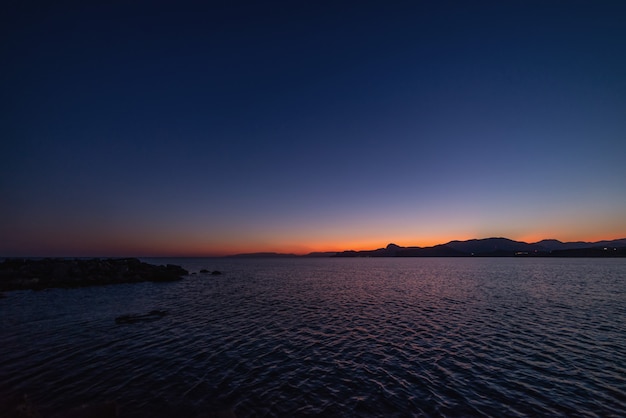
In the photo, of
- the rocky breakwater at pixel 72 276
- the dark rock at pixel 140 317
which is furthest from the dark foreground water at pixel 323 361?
the rocky breakwater at pixel 72 276

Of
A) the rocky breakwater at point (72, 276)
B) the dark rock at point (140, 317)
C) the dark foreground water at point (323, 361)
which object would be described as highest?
the rocky breakwater at point (72, 276)

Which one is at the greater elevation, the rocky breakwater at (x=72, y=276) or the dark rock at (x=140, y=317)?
the rocky breakwater at (x=72, y=276)

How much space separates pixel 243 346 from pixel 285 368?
5.34 m

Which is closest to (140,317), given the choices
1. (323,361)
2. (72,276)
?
(323,361)

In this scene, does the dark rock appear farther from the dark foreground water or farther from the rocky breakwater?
the rocky breakwater

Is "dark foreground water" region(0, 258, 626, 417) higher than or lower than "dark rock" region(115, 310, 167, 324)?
lower

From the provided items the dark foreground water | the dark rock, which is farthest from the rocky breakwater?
the dark rock

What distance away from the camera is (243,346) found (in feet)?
68.4

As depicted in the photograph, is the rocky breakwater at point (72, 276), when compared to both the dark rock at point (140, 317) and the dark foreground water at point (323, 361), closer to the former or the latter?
the dark foreground water at point (323, 361)

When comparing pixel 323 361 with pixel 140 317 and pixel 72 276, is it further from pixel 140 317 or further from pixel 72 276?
pixel 72 276

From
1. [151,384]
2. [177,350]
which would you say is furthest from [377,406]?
[177,350]

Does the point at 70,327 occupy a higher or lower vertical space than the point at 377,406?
higher

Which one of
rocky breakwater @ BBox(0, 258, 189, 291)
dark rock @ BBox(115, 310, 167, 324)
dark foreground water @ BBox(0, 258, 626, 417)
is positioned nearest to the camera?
dark foreground water @ BBox(0, 258, 626, 417)

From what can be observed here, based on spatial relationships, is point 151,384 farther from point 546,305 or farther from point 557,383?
point 546,305
